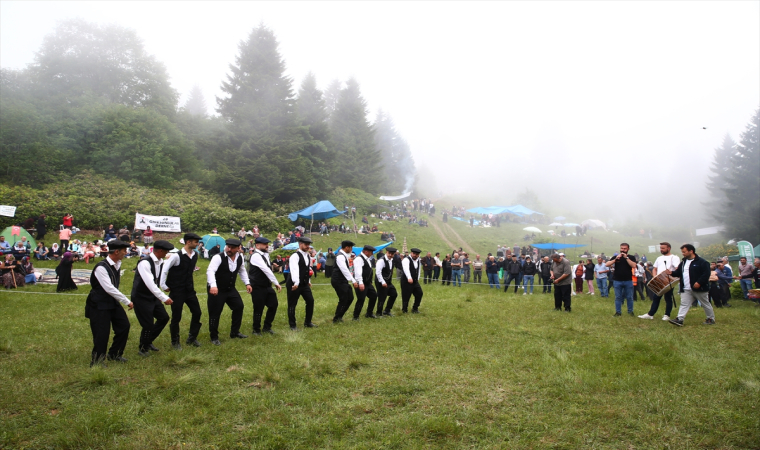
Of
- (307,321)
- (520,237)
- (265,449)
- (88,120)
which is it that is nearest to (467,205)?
(520,237)

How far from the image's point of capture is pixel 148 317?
22.3ft

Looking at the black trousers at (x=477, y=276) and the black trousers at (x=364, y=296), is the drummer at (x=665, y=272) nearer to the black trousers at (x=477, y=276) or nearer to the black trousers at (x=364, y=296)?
the black trousers at (x=364, y=296)

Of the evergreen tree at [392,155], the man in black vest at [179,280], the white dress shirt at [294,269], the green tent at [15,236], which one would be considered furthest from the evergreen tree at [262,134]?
the evergreen tree at [392,155]

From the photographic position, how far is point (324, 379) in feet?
18.6

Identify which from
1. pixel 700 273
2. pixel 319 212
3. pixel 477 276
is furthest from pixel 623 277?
pixel 319 212

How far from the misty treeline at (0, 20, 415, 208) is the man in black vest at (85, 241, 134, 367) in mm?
28560

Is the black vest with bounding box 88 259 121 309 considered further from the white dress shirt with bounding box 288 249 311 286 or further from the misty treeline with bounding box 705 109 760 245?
the misty treeline with bounding box 705 109 760 245

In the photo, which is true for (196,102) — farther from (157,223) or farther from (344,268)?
(344,268)

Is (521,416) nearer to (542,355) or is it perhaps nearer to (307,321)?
(542,355)

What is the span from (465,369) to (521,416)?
1572mm

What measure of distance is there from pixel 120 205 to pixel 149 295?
80.9 feet

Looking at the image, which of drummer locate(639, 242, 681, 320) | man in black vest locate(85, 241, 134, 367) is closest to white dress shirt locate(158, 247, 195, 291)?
man in black vest locate(85, 241, 134, 367)

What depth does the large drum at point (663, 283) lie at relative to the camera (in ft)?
32.6

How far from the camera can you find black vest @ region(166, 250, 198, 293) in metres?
7.20
